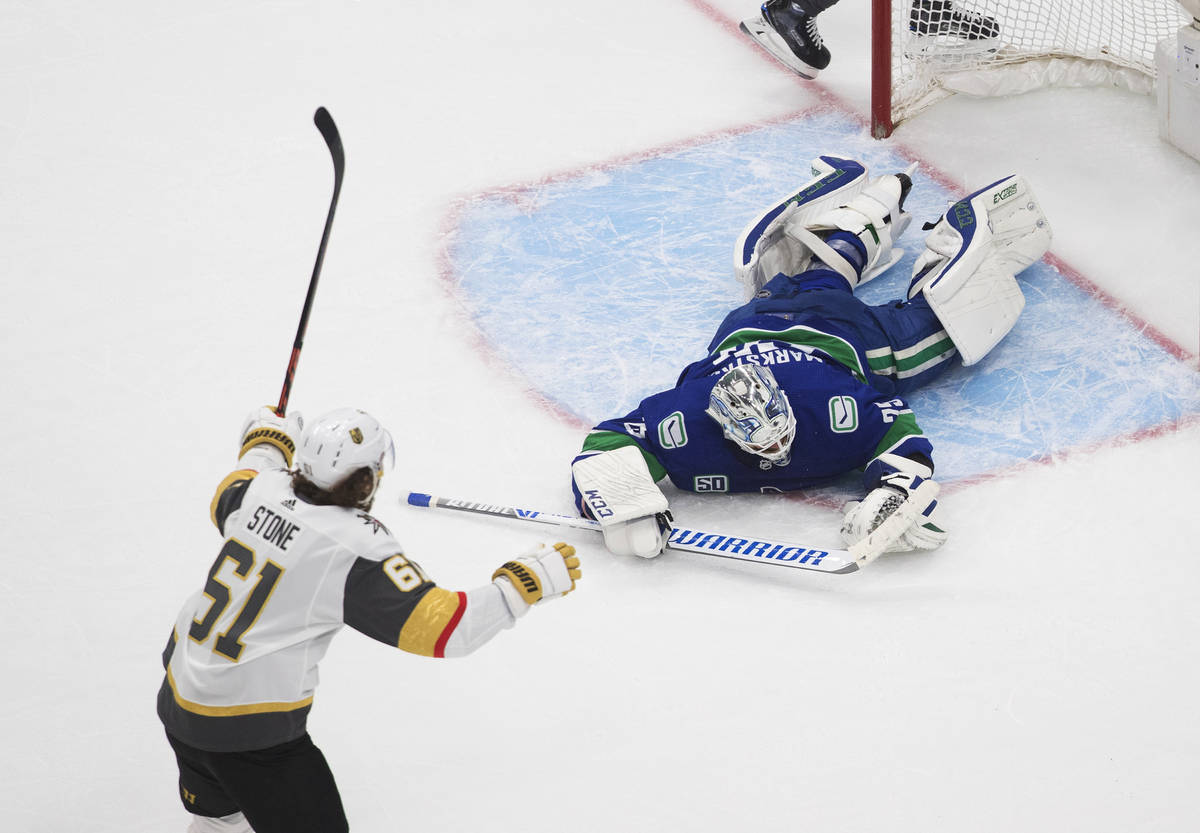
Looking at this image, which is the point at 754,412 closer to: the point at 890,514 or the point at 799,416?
the point at 799,416

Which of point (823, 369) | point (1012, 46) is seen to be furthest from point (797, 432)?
point (1012, 46)

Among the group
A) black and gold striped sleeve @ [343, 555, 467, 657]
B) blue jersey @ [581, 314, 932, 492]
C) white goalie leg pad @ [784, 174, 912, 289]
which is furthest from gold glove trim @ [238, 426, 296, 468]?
white goalie leg pad @ [784, 174, 912, 289]

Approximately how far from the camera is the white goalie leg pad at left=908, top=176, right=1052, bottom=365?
404 centimetres

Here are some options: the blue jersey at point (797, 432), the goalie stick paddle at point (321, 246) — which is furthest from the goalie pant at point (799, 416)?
the goalie stick paddle at point (321, 246)

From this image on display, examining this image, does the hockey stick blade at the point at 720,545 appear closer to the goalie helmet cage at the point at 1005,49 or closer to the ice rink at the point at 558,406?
the ice rink at the point at 558,406

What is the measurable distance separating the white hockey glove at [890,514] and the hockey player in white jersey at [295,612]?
3.60 feet

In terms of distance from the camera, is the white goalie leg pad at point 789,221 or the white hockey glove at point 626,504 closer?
the white hockey glove at point 626,504

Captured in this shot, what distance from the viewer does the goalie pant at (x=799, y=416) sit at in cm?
366

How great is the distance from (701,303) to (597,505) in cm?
116

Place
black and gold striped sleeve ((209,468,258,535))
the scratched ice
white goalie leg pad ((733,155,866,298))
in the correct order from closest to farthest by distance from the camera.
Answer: black and gold striped sleeve ((209,468,258,535)) < the scratched ice < white goalie leg pad ((733,155,866,298))

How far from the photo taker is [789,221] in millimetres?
4500

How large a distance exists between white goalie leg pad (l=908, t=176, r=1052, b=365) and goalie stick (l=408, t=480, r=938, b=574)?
68cm

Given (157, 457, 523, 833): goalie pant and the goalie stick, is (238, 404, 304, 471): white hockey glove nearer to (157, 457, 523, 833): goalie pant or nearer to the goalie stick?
(157, 457, 523, 833): goalie pant

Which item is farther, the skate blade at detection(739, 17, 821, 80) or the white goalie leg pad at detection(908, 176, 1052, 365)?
the skate blade at detection(739, 17, 821, 80)
